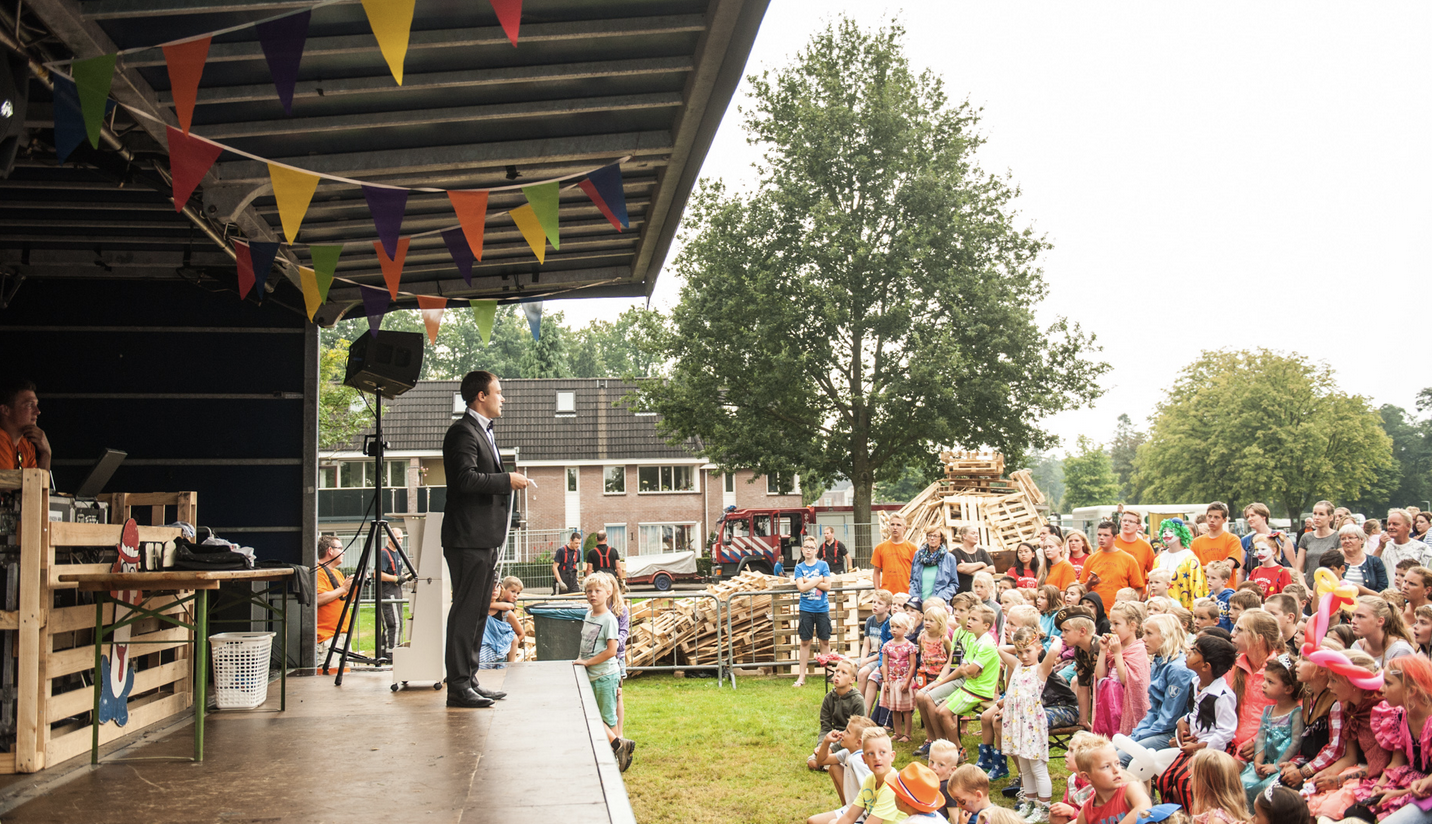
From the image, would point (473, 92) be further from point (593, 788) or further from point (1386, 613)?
point (1386, 613)

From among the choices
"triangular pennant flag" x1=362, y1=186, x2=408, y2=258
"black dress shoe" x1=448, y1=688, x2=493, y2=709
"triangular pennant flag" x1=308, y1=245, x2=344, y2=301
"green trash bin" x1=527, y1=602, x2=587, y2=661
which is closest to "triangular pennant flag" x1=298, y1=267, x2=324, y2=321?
"triangular pennant flag" x1=308, y1=245, x2=344, y2=301

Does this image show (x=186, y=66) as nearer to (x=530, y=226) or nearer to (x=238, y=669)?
(x=530, y=226)

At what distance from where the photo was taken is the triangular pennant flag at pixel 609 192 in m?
5.55

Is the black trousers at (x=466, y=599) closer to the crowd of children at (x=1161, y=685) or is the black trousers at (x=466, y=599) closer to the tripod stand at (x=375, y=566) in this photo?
the tripod stand at (x=375, y=566)

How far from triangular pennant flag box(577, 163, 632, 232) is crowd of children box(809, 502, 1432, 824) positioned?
125 inches

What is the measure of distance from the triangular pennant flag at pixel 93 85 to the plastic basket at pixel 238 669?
109 inches

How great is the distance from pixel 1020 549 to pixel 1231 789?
22.9 ft

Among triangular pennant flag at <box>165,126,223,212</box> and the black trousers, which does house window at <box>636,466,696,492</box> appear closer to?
the black trousers

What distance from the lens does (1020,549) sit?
36.6ft

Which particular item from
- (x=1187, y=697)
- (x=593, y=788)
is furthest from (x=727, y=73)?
(x=1187, y=697)

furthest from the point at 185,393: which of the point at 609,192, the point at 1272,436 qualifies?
the point at 1272,436

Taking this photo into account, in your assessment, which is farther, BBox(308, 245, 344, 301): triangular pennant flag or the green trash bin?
the green trash bin

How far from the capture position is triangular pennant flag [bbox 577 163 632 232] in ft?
18.2

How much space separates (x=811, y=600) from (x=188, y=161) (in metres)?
8.55
